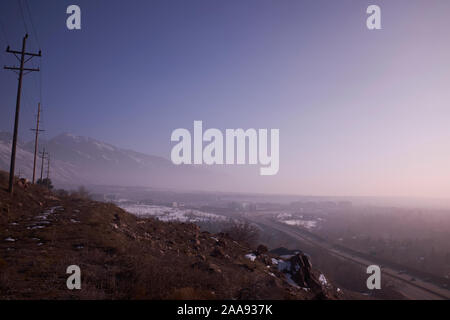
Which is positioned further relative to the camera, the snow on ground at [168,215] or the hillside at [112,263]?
the snow on ground at [168,215]

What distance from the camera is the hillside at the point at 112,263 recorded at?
6614 millimetres

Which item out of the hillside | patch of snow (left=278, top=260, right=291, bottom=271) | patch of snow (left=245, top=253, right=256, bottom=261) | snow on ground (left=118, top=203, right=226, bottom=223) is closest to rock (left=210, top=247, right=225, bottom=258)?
the hillside

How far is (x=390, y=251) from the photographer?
59125 millimetres

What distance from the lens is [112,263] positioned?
888 centimetres

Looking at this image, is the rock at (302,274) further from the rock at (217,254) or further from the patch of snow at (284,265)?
the rock at (217,254)

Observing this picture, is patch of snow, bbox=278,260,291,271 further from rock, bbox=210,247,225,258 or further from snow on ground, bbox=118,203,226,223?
snow on ground, bbox=118,203,226,223

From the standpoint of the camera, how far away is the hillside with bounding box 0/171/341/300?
21.7 ft

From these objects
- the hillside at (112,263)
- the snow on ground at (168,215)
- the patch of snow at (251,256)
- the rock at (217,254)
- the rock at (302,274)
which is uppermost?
the hillside at (112,263)

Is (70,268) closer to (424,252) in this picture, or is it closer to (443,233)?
(424,252)

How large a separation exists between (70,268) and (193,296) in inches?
161

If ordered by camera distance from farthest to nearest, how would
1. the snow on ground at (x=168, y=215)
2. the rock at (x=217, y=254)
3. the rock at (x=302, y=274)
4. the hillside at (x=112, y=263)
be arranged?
the snow on ground at (x=168, y=215) → the rock at (x=302, y=274) → the rock at (x=217, y=254) → the hillside at (x=112, y=263)

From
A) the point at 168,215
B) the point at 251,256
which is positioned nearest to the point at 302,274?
the point at 251,256

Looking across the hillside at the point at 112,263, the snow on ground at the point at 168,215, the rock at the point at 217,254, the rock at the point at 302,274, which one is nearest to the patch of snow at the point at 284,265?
the hillside at the point at 112,263
